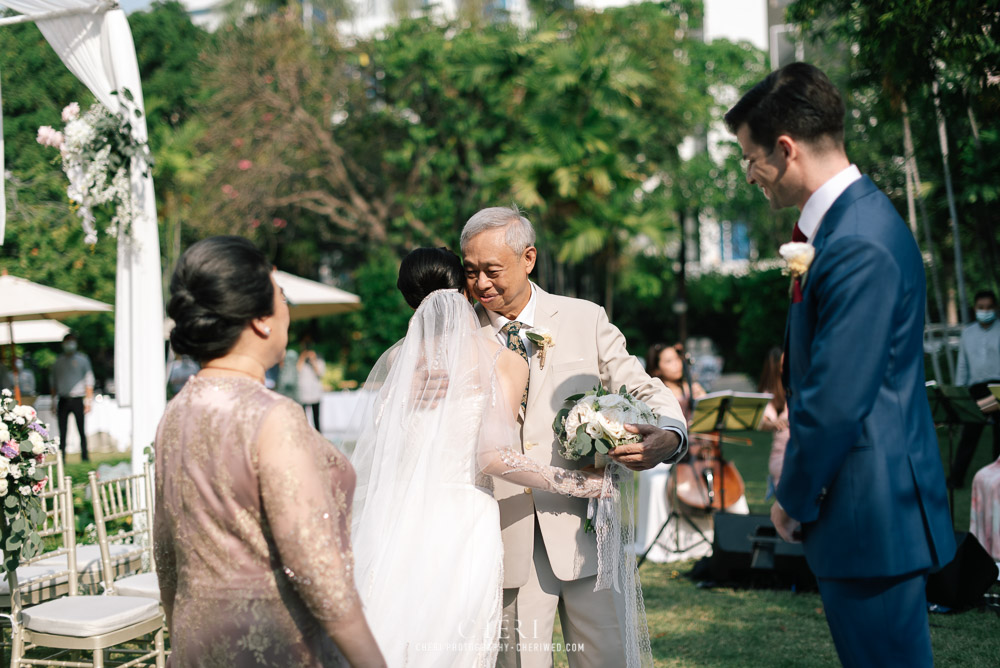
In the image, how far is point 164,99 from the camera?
2902 cm

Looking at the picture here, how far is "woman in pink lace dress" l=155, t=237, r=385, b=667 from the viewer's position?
1.95 meters

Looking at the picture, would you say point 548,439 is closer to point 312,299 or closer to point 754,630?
point 754,630

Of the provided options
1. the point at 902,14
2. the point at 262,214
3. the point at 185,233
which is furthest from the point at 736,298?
the point at 902,14

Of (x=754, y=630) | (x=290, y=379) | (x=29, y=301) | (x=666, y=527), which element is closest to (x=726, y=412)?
(x=666, y=527)

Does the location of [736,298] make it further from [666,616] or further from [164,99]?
[666,616]

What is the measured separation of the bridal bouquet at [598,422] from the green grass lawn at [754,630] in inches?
106

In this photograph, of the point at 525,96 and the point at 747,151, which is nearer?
the point at 747,151

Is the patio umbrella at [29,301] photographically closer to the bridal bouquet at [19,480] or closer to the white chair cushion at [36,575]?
the white chair cushion at [36,575]

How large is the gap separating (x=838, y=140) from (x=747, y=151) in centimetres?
23

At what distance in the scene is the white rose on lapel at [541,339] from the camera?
3.33m

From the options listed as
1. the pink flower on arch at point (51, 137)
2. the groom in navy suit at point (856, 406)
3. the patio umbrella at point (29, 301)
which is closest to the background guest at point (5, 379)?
the patio umbrella at point (29, 301)

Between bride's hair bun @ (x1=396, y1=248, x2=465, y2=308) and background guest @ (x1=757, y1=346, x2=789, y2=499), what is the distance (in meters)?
3.78

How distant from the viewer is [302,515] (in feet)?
6.35

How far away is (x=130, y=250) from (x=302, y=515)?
234 inches
